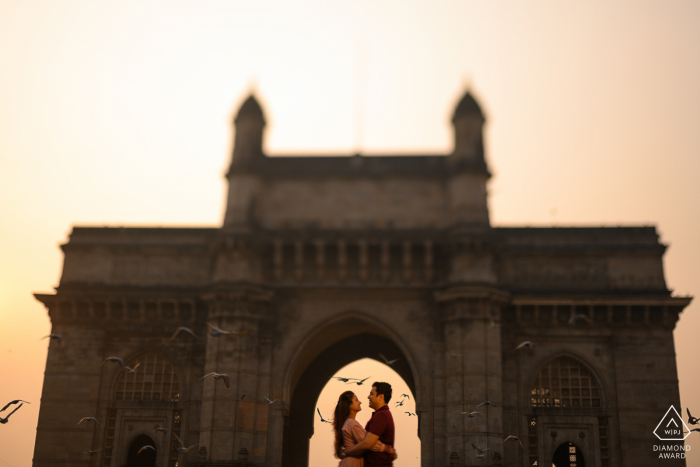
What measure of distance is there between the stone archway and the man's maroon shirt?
71.3ft

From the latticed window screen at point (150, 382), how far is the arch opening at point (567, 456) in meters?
13.6

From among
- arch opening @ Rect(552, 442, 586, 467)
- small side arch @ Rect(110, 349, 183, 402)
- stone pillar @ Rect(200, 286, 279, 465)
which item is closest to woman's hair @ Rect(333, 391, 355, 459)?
stone pillar @ Rect(200, 286, 279, 465)

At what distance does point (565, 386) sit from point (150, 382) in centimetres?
1484

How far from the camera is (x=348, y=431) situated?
25.2ft

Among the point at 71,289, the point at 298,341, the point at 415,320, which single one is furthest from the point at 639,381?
the point at 71,289

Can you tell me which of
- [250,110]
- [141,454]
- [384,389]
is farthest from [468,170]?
[384,389]

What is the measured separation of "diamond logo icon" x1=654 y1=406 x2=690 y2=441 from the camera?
24.3 metres

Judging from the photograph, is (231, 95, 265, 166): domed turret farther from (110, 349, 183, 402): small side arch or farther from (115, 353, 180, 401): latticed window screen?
(115, 353, 180, 401): latticed window screen

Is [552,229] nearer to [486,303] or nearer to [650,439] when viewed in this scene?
[486,303]

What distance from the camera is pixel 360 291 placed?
1027 inches

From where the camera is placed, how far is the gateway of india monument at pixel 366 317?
24.5 meters

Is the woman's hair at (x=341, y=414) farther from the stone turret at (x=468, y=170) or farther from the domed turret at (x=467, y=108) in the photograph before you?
the domed turret at (x=467, y=108)

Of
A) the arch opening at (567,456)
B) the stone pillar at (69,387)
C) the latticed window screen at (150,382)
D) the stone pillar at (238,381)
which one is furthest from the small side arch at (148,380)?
the arch opening at (567,456)

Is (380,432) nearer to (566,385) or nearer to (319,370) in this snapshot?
(566,385)
